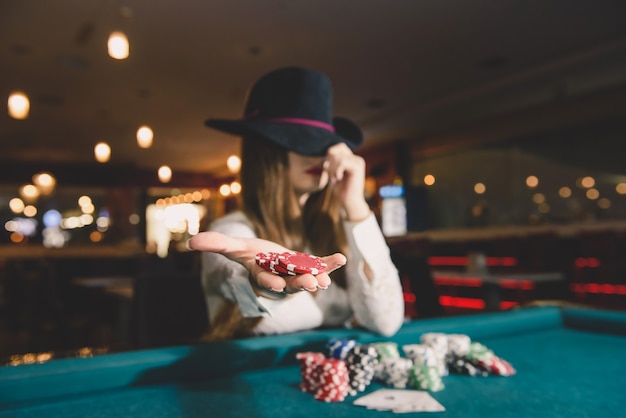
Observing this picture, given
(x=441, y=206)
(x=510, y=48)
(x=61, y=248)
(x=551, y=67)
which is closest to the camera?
(x=510, y=48)

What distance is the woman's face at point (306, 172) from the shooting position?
1.58 meters

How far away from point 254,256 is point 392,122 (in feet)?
25.5

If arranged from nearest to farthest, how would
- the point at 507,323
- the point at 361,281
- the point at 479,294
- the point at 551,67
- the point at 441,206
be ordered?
the point at 361,281, the point at 507,323, the point at 551,67, the point at 479,294, the point at 441,206

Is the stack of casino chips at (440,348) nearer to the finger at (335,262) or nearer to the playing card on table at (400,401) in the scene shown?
the playing card on table at (400,401)

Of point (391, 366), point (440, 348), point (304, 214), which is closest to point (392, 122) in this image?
point (304, 214)

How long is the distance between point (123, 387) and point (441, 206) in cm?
856

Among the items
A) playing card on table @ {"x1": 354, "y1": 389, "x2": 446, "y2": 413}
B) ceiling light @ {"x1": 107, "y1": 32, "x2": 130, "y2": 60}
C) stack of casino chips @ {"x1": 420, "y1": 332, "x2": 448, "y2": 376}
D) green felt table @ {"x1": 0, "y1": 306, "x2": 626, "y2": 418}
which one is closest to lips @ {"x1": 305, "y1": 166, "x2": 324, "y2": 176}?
green felt table @ {"x1": 0, "y1": 306, "x2": 626, "y2": 418}

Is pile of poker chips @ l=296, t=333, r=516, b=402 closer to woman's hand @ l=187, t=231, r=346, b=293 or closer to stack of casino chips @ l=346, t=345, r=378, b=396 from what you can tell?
stack of casino chips @ l=346, t=345, r=378, b=396

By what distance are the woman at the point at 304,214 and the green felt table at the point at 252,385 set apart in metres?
0.13

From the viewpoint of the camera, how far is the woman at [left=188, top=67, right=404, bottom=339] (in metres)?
1.48

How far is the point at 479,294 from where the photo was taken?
7.09 m

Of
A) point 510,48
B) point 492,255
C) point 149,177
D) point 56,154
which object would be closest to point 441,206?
point 492,255

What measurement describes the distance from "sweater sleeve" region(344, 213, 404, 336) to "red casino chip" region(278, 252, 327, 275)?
67cm

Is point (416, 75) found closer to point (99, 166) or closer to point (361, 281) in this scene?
point (361, 281)
